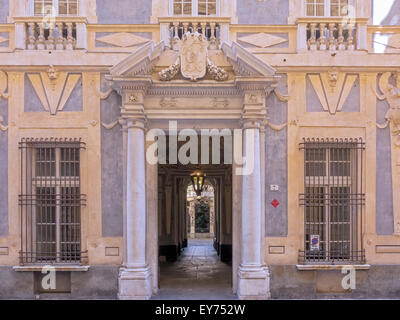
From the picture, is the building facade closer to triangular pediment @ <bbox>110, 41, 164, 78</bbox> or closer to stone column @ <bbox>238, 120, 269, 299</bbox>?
stone column @ <bbox>238, 120, 269, 299</bbox>

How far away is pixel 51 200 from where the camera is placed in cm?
817

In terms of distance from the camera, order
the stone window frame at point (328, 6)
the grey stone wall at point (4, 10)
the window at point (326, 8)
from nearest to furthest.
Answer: the grey stone wall at point (4, 10) → the stone window frame at point (328, 6) → the window at point (326, 8)

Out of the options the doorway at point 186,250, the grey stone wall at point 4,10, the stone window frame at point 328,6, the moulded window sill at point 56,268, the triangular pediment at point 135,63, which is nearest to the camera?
the triangular pediment at point 135,63

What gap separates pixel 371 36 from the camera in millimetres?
8312

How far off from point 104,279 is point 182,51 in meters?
4.93

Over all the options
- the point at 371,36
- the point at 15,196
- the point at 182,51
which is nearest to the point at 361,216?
the point at 371,36

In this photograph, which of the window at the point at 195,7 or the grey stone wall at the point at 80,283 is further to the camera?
the window at the point at 195,7

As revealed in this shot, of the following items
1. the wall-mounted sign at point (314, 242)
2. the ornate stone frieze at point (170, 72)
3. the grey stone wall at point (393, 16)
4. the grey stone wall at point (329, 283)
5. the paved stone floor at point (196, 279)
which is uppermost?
the grey stone wall at point (393, 16)

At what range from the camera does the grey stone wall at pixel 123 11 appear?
825 centimetres

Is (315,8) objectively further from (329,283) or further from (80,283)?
(80,283)

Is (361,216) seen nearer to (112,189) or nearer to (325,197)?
(325,197)

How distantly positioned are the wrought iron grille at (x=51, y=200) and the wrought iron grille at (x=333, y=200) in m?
4.79

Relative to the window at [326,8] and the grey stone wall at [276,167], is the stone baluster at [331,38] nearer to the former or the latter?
the window at [326,8]

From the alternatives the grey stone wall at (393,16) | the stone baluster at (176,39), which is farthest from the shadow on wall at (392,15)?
the stone baluster at (176,39)
